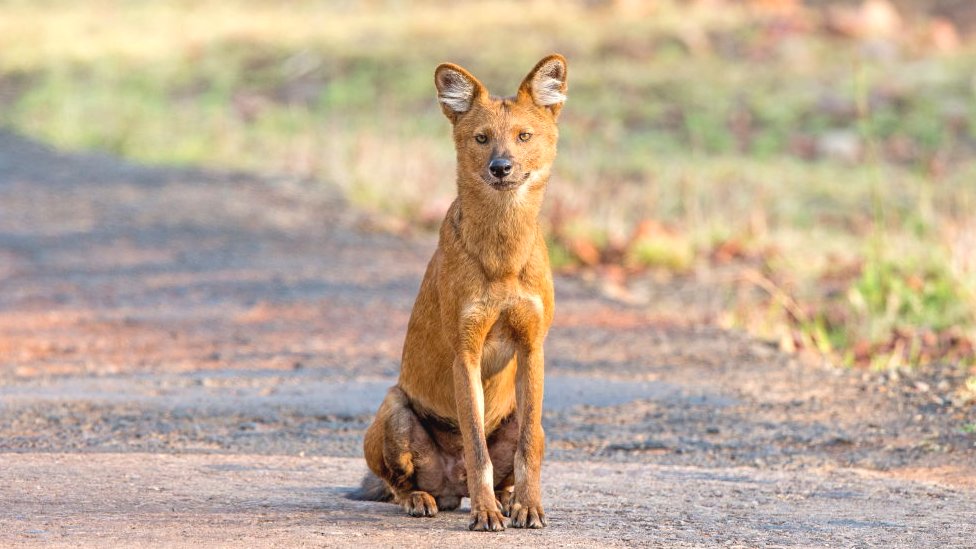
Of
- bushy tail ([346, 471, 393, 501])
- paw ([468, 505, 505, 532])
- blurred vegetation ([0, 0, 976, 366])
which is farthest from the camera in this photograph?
blurred vegetation ([0, 0, 976, 366])

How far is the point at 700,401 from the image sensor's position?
8281 millimetres

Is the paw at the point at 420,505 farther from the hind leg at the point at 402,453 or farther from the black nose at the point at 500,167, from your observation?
the black nose at the point at 500,167

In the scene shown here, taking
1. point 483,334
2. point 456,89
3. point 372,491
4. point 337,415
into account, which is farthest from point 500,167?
point 337,415

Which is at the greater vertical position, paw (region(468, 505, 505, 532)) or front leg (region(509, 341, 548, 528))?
front leg (region(509, 341, 548, 528))

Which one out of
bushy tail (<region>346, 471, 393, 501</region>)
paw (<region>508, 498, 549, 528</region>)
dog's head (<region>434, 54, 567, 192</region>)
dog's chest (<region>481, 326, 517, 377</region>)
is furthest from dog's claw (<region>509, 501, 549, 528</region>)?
dog's head (<region>434, 54, 567, 192</region>)

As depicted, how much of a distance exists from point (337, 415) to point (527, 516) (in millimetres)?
2720

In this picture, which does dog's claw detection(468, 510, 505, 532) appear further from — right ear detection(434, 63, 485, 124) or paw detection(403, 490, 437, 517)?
right ear detection(434, 63, 485, 124)

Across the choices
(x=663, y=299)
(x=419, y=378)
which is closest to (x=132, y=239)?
(x=663, y=299)

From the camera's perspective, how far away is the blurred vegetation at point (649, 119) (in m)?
11.8

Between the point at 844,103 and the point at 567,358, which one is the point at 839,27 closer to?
the point at 844,103

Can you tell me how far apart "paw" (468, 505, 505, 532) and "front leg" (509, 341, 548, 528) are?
8cm

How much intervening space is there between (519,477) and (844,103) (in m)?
17.0

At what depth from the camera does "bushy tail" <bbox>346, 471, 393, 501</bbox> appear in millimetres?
5887

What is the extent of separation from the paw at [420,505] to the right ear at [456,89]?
1.41 meters
